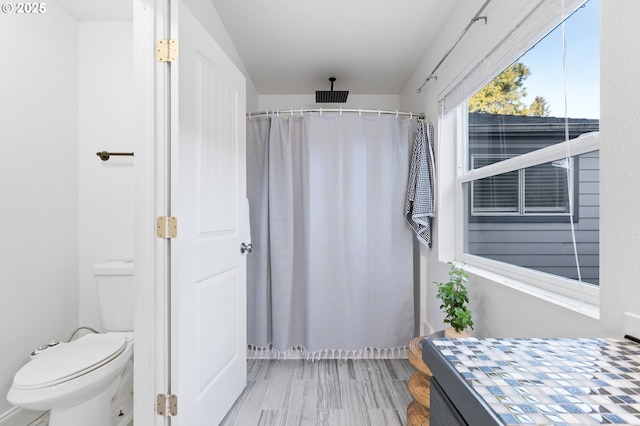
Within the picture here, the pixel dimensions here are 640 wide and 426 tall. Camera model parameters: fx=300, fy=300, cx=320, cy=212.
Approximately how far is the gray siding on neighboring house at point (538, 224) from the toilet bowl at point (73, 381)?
2.02m

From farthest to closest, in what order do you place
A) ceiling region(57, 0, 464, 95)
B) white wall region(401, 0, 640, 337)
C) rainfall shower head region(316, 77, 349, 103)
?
rainfall shower head region(316, 77, 349, 103) < ceiling region(57, 0, 464, 95) < white wall region(401, 0, 640, 337)

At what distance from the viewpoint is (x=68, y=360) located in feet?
4.56

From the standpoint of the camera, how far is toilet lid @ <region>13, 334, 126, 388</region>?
126cm

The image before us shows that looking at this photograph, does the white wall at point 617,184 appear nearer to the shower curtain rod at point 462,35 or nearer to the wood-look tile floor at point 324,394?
the shower curtain rod at point 462,35

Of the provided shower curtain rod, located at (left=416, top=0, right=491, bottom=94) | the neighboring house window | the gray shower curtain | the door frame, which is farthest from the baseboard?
shower curtain rod, located at (left=416, top=0, right=491, bottom=94)

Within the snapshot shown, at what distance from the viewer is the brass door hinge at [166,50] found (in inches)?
50.7

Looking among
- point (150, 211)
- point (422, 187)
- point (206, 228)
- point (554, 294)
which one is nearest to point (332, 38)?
point (422, 187)

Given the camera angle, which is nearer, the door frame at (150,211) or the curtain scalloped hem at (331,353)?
the door frame at (150,211)

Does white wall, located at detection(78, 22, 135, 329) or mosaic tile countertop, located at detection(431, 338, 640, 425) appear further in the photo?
white wall, located at detection(78, 22, 135, 329)

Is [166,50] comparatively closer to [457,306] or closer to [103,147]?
[103,147]

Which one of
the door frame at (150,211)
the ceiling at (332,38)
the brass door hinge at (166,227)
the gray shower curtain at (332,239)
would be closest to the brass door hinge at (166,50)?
the door frame at (150,211)

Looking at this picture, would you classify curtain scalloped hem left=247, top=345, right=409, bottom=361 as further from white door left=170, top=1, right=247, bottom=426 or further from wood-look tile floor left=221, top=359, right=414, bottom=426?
white door left=170, top=1, right=247, bottom=426

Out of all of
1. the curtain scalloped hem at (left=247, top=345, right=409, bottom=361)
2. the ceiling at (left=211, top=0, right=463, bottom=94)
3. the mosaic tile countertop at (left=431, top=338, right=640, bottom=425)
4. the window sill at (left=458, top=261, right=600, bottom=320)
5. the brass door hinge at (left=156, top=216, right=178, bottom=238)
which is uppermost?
the ceiling at (left=211, top=0, right=463, bottom=94)

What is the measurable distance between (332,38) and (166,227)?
1.81 metres
